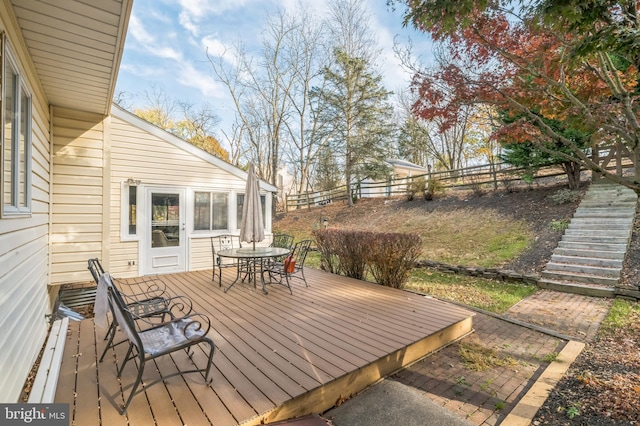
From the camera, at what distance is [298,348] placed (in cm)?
308

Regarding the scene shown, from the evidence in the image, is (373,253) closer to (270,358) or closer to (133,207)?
(270,358)

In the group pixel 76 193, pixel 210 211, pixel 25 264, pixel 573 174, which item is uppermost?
pixel 573 174

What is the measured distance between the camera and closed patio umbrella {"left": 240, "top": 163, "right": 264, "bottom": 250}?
5441 mm

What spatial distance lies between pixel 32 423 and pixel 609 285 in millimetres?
8126

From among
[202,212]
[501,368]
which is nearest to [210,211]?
[202,212]

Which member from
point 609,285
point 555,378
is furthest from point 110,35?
point 609,285

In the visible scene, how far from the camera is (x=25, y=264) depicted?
8.80 feet

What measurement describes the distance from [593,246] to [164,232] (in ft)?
31.7

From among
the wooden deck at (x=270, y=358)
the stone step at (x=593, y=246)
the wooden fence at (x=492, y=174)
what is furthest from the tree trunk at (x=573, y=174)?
the wooden deck at (x=270, y=358)

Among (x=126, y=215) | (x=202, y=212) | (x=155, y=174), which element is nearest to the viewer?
(x=126, y=215)

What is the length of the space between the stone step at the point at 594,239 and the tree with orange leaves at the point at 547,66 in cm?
350

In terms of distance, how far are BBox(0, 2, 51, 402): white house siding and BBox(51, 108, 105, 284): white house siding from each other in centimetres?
29

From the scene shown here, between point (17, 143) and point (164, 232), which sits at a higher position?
point (17, 143)

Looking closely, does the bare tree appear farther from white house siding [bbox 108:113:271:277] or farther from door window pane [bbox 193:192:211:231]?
door window pane [bbox 193:192:211:231]
